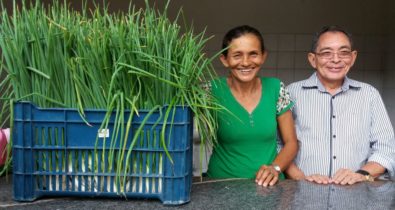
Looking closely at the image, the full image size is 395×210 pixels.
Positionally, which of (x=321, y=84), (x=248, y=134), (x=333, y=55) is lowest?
(x=248, y=134)

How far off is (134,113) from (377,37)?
319 cm

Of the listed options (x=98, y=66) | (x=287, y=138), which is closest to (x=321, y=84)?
(x=287, y=138)

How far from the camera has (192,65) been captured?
3.24ft

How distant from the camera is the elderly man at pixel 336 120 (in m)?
1.68

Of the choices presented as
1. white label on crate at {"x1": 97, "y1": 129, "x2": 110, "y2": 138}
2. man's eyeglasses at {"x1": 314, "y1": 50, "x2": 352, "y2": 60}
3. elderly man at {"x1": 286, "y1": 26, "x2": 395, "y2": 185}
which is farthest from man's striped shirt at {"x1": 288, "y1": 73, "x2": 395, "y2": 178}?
white label on crate at {"x1": 97, "y1": 129, "x2": 110, "y2": 138}

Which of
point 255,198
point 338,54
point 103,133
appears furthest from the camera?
point 338,54

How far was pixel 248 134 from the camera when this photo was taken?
A: 153 cm

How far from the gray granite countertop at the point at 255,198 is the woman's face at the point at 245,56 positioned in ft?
1.22

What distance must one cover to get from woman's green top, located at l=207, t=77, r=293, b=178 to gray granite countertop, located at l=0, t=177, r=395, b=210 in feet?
0.92

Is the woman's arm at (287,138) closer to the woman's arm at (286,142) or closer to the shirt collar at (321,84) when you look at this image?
the woman's arm at (286,142)

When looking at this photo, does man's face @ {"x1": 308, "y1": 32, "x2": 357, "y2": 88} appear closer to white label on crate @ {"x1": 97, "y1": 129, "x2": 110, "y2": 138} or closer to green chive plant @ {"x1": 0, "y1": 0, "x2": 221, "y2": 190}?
green chive plant @ {"x1": 0, "y1": 0, "x2": 221, "y2": 190}

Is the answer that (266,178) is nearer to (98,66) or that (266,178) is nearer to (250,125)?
(250,125)

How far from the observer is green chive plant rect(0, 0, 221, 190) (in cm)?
96

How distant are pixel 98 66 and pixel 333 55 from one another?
1.05 metres
